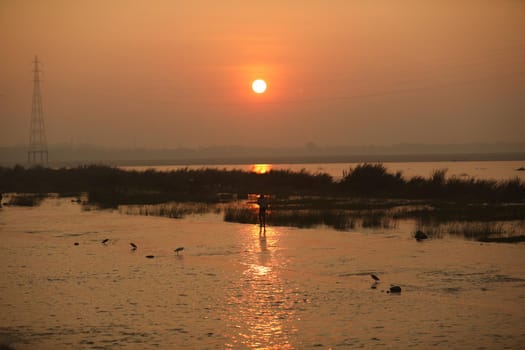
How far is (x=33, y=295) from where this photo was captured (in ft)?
53.6

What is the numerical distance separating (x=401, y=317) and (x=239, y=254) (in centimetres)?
907

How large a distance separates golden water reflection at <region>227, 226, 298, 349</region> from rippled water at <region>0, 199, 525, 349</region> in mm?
33

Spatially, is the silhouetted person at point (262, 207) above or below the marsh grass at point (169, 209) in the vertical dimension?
above

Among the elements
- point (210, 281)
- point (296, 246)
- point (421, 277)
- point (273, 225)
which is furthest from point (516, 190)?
point (210, 281)

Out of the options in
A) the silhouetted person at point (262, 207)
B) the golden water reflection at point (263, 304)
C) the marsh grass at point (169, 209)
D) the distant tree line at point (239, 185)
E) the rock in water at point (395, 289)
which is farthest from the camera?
the distant tree line at point (239, 185)

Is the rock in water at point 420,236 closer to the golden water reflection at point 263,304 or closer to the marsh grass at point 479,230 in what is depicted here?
the marsh grass at point 479,230

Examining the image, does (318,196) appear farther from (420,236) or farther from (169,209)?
(420,236)

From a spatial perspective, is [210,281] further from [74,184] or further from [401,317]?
[74,184]

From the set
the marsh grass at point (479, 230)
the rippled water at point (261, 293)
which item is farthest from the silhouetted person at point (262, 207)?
the marsh grass at point (479, 230)

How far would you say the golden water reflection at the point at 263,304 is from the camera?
12.3 metres

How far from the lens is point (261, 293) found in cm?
1605

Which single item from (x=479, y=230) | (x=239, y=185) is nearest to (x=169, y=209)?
(x=479, y=230)

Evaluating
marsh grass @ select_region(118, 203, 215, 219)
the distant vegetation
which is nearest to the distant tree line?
the distant vegetation

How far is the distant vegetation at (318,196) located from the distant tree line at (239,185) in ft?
0.24
